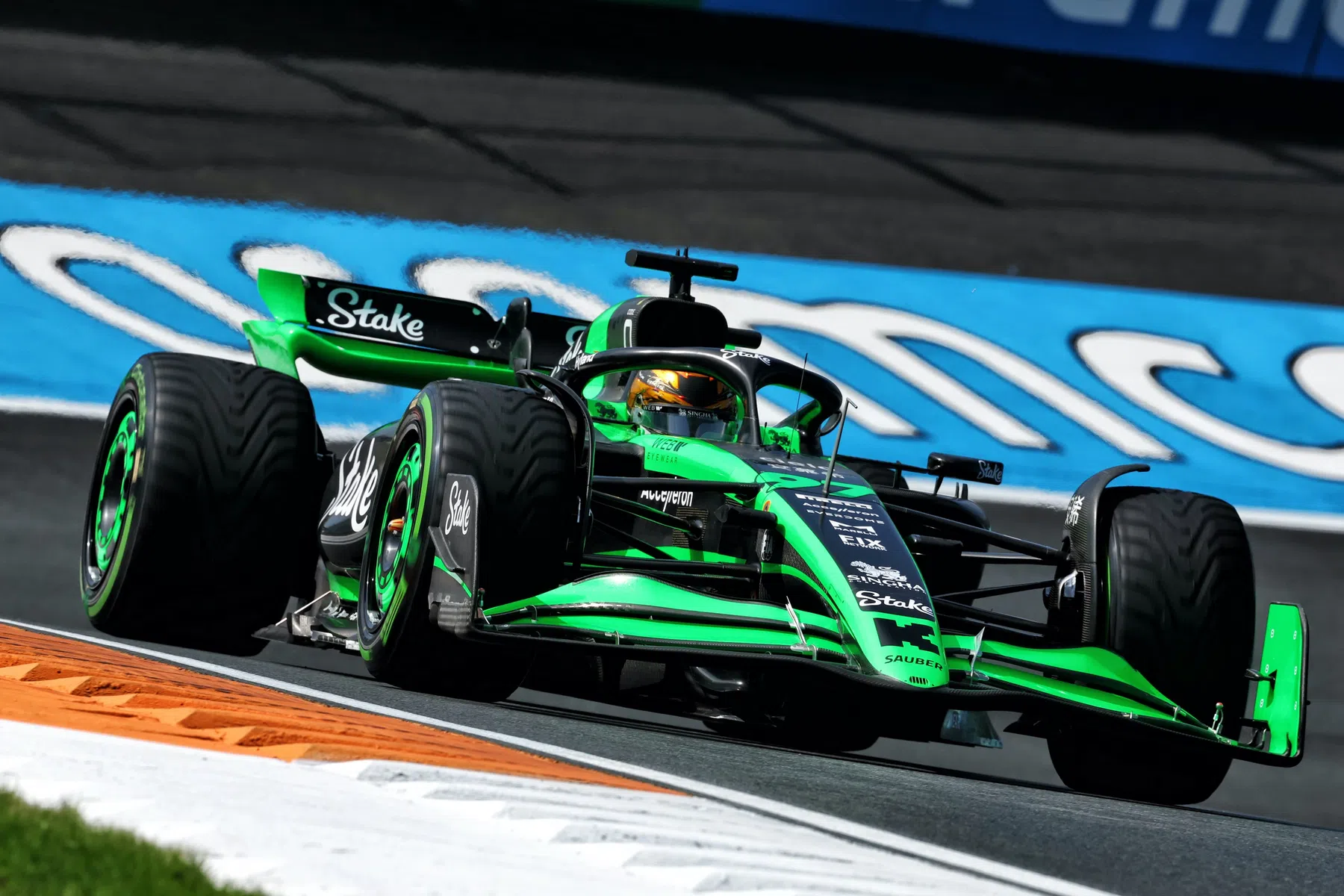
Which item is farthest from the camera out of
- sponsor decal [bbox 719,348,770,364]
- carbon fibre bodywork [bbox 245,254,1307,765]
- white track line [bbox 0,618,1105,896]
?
sponsor decal [bbox 719,348,770,364]

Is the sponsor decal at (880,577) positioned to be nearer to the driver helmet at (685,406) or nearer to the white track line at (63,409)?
the driver helmet at (685,406)

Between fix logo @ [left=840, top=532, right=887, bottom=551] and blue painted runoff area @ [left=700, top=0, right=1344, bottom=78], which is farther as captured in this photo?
blue painted runoff area @ [left=700, top=0, right=1344, bottom=78]

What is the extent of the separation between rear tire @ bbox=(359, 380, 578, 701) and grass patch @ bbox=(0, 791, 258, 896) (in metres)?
2.84

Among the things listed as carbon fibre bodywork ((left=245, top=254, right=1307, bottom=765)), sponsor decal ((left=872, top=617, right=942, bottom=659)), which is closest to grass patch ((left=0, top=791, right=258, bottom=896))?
carbon fibre bodywork ((left=245, top=254, right=1307, bottom=765))

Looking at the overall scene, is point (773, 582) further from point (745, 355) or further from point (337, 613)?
point (337, 613)

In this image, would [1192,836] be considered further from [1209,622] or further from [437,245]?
[437,245]

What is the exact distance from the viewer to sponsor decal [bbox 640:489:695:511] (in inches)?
268

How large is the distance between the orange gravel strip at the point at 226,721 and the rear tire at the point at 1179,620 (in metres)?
2.41

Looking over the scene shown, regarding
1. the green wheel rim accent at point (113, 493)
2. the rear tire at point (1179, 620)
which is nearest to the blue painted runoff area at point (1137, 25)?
the green wheel rim accent at point (113, 493)

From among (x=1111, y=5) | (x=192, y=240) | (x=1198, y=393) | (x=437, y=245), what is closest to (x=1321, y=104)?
(x=1111, y=5)

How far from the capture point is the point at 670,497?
6906mm

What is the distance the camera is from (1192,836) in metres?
4.95

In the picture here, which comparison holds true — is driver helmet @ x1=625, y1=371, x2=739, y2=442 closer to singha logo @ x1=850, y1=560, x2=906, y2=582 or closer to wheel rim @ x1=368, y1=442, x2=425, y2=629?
wheel rim @ x1=368, y1=442, x2=425, y2=629

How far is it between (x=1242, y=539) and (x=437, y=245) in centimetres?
822
